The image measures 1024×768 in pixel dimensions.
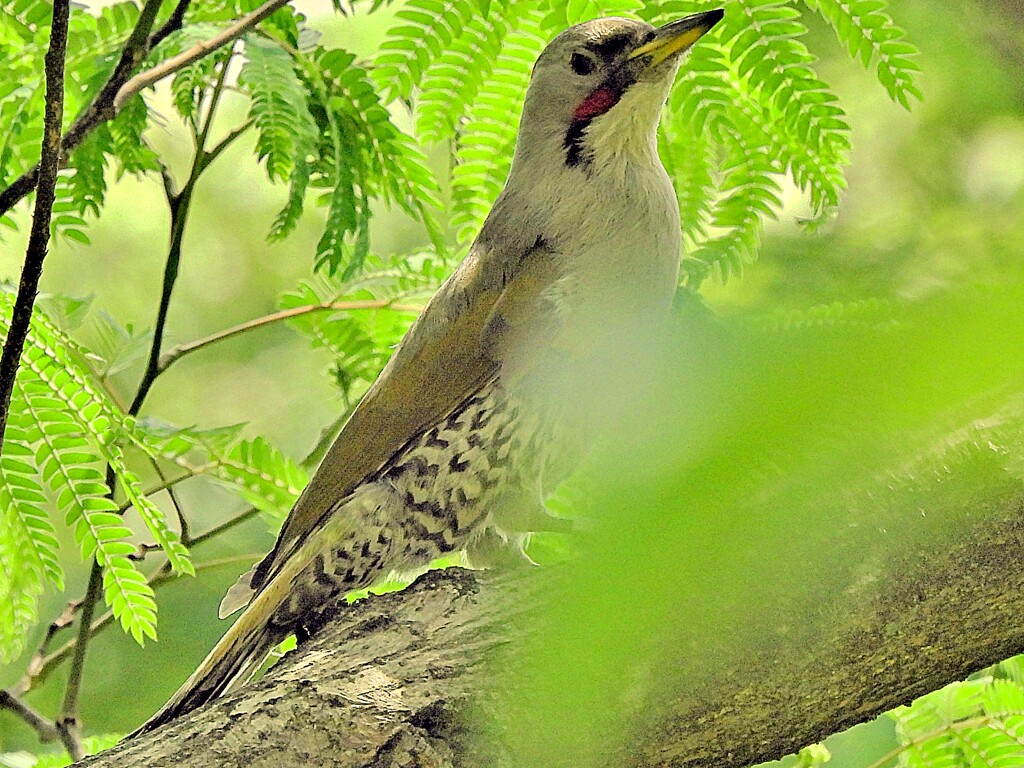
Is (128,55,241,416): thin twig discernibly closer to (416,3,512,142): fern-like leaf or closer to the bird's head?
(416,3,512,142): fern-like leaf

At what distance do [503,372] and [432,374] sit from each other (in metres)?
0.17

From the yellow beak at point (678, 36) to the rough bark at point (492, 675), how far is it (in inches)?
48.1

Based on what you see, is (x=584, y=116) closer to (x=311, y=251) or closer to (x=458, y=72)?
(x=458, y=72)

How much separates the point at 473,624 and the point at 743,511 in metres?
1.50

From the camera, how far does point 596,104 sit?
2795 mm

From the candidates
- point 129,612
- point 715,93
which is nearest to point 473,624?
point 129,612

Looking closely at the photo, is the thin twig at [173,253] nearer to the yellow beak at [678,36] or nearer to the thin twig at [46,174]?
the thin twig at [46,174]

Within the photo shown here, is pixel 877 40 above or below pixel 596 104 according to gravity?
below

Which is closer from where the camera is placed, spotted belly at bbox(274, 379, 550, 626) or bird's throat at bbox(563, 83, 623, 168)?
spotted belly at bbox(274, 379, 550, 626)

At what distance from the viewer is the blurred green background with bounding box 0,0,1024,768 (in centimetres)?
53

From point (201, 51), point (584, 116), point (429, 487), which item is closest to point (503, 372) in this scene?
point (429, 487)

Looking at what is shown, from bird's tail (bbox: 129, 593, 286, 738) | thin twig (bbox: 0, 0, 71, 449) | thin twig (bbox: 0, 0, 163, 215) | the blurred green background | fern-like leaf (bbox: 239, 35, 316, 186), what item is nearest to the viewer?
the blurred green background

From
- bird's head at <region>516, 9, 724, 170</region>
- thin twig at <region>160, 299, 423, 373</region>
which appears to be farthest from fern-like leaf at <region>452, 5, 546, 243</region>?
thin twig at <region>160, 299, 423, 373</region>

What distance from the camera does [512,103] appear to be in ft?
9.80
